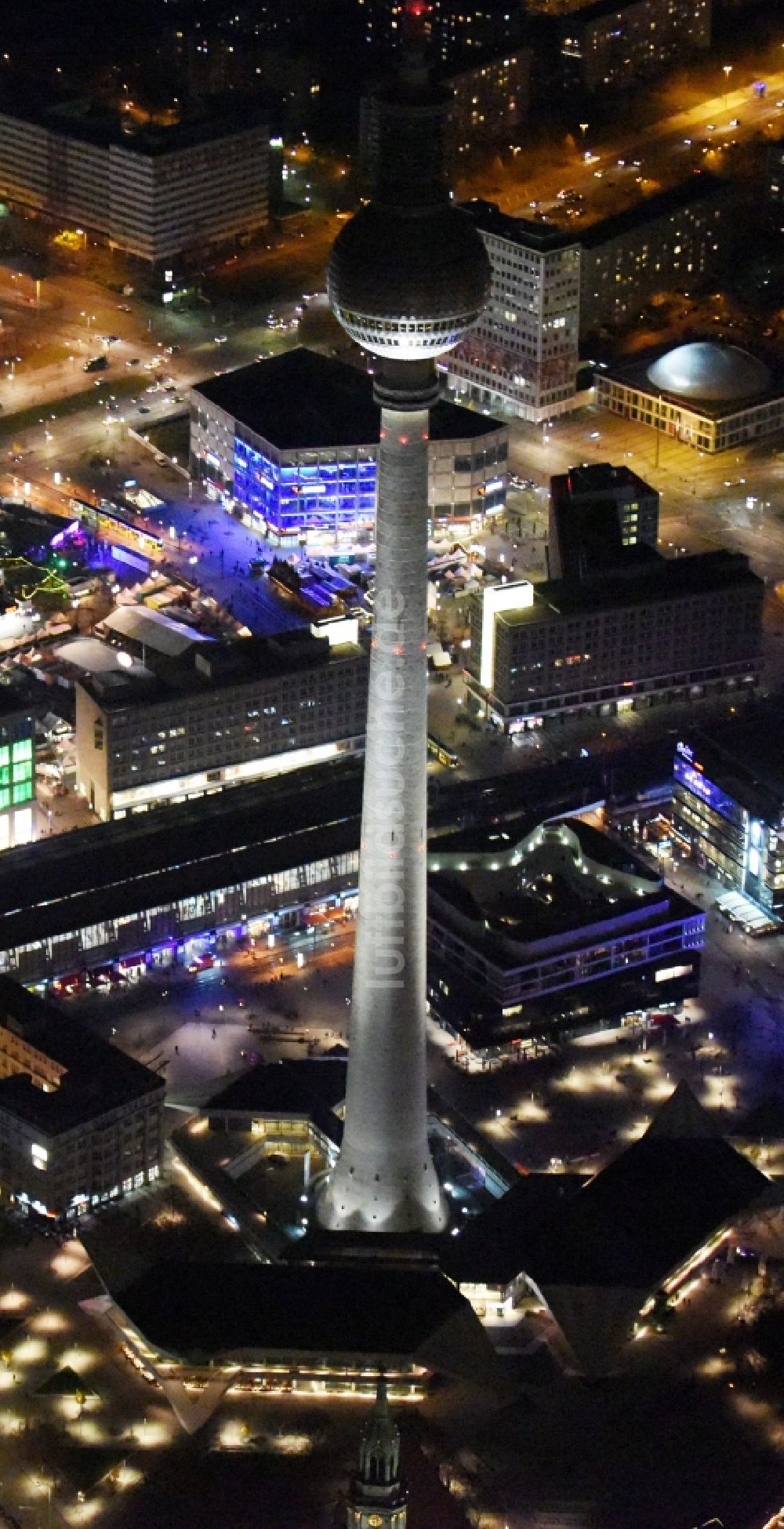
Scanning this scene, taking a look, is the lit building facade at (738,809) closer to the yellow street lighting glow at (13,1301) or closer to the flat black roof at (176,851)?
the flat black roof at (176,851)

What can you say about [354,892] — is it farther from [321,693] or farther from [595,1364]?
[595,1364]

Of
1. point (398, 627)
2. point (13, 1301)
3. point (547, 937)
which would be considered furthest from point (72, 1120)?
point (398, 627)

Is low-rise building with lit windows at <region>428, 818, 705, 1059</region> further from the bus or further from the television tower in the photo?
the bus

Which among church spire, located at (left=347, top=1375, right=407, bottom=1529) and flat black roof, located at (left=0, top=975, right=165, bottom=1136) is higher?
church spire, located at (left=347, top=1375, right=407, bottom=1529)

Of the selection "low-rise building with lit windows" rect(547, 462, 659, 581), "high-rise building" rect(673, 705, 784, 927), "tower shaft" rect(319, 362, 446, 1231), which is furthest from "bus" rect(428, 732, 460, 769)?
"tower shaft" rect(319, 362, 446, 1231)

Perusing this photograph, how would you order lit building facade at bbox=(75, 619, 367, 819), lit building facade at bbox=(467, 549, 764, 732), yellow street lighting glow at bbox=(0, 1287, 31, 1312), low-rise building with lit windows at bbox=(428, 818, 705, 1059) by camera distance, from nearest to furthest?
yellow street lighting glow at bbox=(0, 1287, 31, 1312)
low-rise building with lit windows at bbox=(428, 818, 705, 1059)
lit building facade at bbox=(75, 619, 367, 819)
lit building facade at bbox=(467, 549, 764, 732)

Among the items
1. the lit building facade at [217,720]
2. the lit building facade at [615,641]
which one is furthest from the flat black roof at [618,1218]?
the lit building facade at [615,641]

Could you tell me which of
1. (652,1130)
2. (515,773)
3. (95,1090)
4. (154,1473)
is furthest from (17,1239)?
(515,773)
